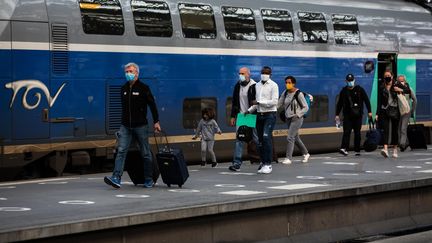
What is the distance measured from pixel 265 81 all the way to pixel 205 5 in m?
4.09

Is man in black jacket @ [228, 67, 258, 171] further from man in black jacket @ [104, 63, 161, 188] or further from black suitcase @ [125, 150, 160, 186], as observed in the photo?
man in black jacket @ [104, 63, 161, 188]

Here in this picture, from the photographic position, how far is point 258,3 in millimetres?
20406

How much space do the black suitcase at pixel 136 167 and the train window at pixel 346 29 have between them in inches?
410

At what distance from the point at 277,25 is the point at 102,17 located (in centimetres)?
518

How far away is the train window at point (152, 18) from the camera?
1773cm

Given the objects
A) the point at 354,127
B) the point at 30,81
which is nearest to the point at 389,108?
the point at 354,127

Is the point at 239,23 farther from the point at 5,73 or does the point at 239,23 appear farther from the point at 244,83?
the point at 5,73

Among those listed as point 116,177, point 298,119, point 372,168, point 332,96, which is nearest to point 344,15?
point 332,96

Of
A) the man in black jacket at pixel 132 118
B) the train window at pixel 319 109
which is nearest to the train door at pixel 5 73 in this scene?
the man in black jacket at pixel 132 118

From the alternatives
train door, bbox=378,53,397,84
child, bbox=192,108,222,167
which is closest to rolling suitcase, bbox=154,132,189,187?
child, bbox=192,108,222,167

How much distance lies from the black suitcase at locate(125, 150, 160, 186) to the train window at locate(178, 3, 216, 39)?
5.99 m

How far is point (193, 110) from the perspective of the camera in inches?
752

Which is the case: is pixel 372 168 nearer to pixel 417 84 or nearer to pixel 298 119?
pixel 298 119

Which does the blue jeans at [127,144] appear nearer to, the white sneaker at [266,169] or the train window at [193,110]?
the white sneaker at [266,169]
